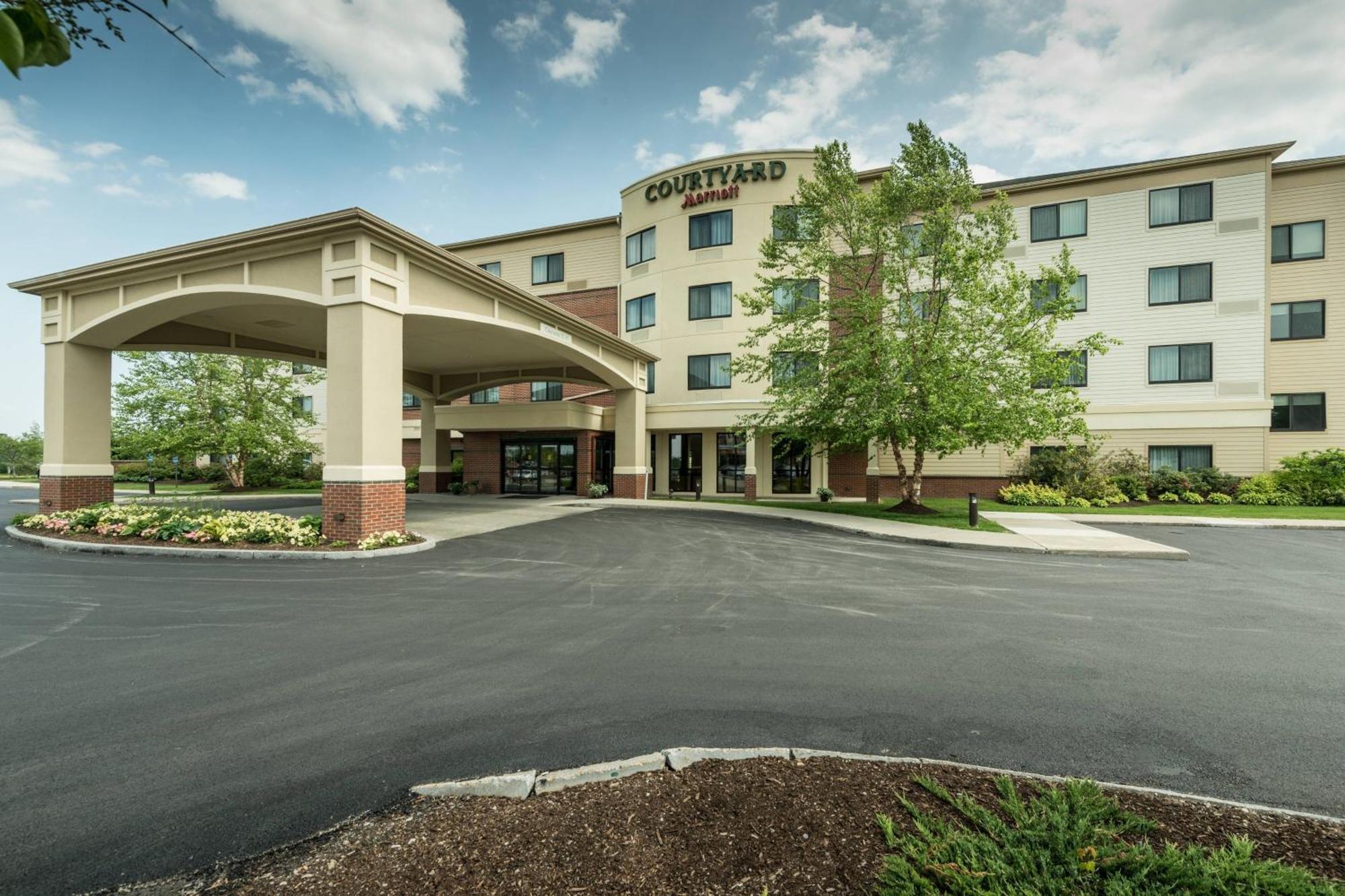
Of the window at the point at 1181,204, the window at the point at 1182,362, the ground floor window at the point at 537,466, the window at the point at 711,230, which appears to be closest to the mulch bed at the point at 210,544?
the ground floor window at the point at 537,466

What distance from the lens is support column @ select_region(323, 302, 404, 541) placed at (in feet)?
38.2

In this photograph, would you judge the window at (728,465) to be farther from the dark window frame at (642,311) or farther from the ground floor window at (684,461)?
the dark window frame at (642,311)

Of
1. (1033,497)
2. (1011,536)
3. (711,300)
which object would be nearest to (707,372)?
(711,300)

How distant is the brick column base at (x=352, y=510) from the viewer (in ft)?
38.1

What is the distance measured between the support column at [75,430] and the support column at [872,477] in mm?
25021

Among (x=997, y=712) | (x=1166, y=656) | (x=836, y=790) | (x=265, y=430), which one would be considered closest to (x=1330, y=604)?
(x=1166, y=656)

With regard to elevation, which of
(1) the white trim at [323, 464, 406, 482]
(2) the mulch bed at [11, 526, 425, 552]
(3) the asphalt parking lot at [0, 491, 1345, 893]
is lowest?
(3) the asphalt parking lot at [0, 491, 1345, 893]

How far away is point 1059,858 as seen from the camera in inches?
101

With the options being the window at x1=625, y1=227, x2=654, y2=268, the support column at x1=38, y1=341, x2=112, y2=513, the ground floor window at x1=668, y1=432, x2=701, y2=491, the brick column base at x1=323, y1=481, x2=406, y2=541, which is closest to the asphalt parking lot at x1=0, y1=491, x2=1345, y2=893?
the brick column base at x1=323, y1=481, x2=406, y2=541

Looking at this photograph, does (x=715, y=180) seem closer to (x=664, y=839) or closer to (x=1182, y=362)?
(x=1182, y=362)

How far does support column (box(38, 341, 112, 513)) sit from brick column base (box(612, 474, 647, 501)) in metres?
15.6

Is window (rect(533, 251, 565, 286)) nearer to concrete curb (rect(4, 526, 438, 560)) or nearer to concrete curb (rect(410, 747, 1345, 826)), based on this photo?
concrete curb (rect(4, 526, 438, 560))

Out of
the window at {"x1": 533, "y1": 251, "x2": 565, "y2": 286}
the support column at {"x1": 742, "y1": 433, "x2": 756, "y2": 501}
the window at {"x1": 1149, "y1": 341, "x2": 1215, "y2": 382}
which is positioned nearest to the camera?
the window at {"x1": 1149, "y1": 341, "x2": 1215, "y2": 382}

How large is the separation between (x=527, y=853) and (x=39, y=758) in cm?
357
